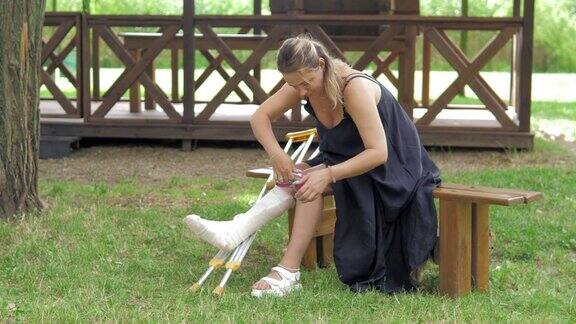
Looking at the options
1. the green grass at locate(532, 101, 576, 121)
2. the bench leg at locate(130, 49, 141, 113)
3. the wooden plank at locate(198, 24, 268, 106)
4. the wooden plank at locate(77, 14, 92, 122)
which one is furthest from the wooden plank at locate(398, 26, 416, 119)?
the green grass at locate(532, 101, 576, 121)

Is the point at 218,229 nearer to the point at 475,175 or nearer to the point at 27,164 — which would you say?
the point at 27,164

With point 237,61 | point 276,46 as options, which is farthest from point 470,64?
point 237,61

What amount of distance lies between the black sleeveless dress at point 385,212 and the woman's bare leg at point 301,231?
0.38 ft

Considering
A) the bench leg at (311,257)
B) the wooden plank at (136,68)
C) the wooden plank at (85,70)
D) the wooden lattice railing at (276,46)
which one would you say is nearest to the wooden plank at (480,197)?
the bench leg at (311,257)

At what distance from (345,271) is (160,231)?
160cm

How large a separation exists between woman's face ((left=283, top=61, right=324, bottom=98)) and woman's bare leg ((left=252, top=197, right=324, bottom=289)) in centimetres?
52

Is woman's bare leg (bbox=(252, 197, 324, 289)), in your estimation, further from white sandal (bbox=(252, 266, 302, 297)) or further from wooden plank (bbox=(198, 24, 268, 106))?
wooden plank (bbox=(198, 24, 268, 106))

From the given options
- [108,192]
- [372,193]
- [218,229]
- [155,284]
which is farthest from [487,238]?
[108,192]

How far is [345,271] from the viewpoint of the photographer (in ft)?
16.2

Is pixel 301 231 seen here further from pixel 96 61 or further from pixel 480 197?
pixel 96 61

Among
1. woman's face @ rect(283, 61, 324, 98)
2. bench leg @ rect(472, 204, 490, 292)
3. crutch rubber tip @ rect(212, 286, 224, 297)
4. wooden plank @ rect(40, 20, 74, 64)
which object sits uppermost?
woman's face @ rect(283, 61, 324, 98)

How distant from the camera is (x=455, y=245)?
4812mm

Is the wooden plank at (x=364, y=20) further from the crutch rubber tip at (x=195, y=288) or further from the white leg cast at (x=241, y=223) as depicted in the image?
the crutch rubber tip at (x=195, y=288)

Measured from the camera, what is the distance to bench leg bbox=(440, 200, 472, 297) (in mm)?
4797
